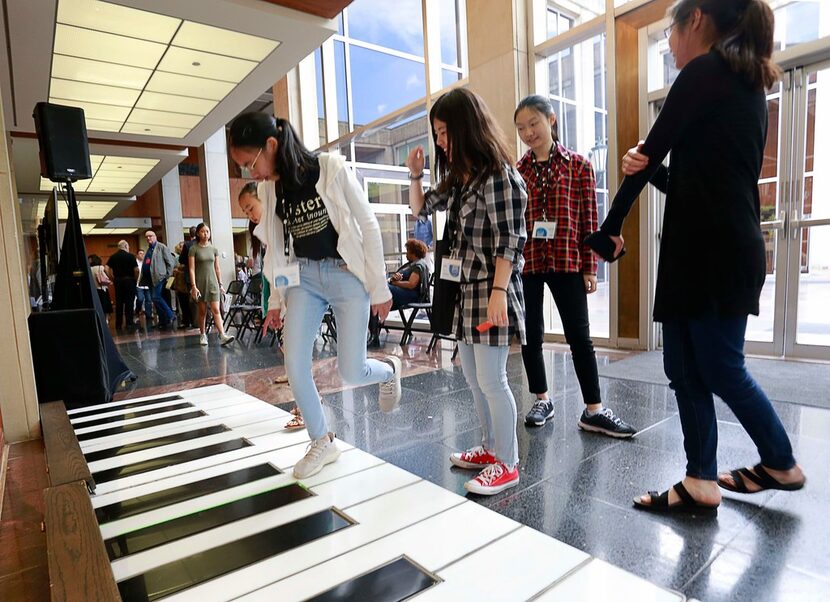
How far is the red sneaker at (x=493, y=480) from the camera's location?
175 cm

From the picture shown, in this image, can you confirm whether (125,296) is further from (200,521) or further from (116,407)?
(200,521)

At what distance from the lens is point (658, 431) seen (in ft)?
7.70

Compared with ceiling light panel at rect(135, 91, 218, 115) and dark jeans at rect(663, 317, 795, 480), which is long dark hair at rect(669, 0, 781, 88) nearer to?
dark jeans at rect(663, 317, 795, 480)

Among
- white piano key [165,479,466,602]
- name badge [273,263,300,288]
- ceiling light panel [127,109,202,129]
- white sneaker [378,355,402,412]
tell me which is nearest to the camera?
white piano key [165,479,466,602]

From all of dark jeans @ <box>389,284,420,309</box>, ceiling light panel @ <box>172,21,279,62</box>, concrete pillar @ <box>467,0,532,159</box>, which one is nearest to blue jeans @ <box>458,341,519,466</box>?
dark jeans @ <box>389,284,420,309</box>

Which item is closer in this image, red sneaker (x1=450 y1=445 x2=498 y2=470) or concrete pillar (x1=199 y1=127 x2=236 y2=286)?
red sneaker (x1=450 y1=445 x2=498 y2=470)

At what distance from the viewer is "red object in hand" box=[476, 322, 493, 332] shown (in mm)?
1656

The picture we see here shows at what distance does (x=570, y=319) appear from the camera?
2.33m

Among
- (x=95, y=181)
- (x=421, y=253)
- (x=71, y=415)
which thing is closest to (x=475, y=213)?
(x=71, y=415)

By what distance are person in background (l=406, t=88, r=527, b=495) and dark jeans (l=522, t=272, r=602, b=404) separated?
596mm

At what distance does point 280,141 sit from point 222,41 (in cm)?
372

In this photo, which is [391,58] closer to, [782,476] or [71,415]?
[71,415]

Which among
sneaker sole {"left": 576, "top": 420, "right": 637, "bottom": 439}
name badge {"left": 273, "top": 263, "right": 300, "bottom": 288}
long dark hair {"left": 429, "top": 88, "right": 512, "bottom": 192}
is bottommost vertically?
sneaker sole {"left": 576, "top": 420, "right": 637, "bottom": 439}

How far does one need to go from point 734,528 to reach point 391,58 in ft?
25.8
